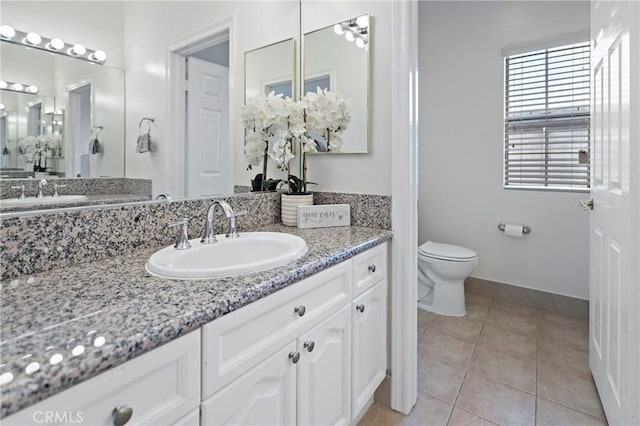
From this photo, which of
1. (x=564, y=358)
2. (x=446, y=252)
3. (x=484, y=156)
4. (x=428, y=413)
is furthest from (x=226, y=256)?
(x=484, y=156)

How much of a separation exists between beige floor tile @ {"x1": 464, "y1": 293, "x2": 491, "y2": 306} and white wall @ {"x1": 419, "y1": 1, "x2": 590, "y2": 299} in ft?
0.56

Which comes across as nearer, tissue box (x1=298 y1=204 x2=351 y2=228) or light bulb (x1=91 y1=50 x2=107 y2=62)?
light bulb (x1=91 y1=50 x2=107 y2=62)

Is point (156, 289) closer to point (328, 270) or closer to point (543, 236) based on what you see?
point (328, 270)

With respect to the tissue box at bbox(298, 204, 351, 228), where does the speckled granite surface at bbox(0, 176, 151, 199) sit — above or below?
above

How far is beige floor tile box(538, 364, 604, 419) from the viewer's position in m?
1.56

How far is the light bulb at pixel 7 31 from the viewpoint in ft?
2.79

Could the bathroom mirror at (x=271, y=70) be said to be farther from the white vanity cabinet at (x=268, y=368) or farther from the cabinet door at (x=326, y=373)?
the cabinet door at (x=326, y=373)

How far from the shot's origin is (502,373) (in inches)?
71.5

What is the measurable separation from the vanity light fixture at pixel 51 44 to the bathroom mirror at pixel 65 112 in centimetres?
1

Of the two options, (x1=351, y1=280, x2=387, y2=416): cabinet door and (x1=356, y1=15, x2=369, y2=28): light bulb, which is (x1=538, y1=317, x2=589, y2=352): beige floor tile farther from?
(x1=356, y1=15, x2=369, y2=28): light bulb

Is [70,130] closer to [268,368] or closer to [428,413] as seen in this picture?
[268,368]

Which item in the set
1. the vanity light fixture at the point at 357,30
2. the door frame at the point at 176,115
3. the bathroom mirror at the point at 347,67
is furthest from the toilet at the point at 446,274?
the door frame at the point at 176,115

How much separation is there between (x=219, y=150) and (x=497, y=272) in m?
2.47

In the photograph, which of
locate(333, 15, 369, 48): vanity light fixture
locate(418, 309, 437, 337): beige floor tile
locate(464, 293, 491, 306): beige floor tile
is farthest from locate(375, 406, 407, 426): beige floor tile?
locate(333, 15, 369, 48): vanity light fixture
